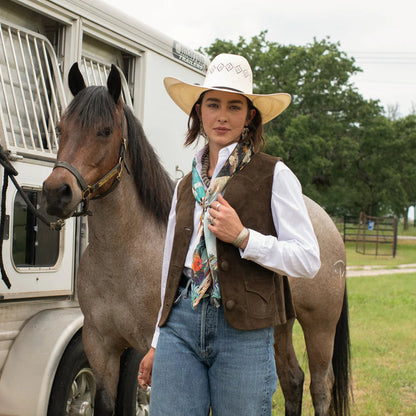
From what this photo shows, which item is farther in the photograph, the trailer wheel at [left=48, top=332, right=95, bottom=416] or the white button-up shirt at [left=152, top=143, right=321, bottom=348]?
the trailer wheel at [left=48, top=332, right=95, bottom=416]

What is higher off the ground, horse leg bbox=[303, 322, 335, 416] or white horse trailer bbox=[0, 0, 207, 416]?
white horse trailer bbox=[0, 0, 207, 416]

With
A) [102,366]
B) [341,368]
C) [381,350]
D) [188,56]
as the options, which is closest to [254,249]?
[102,366]

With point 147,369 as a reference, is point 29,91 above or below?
above

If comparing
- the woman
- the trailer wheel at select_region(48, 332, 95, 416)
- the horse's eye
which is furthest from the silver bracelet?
the trailer wheel at select_region(48, 332, 95, 416)

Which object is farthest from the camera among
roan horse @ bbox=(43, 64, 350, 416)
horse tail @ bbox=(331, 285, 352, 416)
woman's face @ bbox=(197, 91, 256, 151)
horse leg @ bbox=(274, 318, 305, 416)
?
horse tail @ bbox=(331, 285, 352, 416)

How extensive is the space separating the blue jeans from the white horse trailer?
1.34 m

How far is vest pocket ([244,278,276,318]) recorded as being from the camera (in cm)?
176

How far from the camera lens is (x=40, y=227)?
3.24 metres

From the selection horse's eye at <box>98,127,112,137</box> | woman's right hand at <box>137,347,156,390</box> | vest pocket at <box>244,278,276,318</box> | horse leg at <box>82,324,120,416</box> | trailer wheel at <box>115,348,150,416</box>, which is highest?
horse's eye at <box>98,127,112,137</box>

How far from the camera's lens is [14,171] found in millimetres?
2744

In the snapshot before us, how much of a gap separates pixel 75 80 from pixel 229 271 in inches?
59.8

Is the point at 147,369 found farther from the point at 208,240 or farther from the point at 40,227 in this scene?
the point at 40,227

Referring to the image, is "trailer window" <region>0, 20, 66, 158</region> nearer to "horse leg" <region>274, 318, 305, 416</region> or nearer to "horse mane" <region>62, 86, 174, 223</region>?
"horse mane" <region>62, 86, 174, 223</region>

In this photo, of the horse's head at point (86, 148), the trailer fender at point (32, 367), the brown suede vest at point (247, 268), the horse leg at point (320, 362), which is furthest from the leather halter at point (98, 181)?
the horse leg at point (320, 362)
